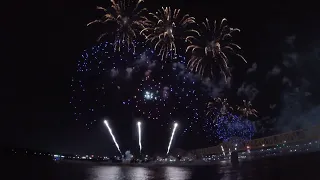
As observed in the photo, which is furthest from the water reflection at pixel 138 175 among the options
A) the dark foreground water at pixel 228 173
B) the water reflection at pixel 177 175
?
the water reflection at pixel 177 175

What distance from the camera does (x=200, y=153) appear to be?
57594mm

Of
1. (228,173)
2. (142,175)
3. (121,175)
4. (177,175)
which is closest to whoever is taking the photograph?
(228,173)

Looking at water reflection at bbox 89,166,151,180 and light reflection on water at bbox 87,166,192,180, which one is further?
water reflection at bbox 89,166,151,180

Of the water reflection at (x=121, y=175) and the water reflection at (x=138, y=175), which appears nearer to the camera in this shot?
the water reflection at (x=138, y=175)

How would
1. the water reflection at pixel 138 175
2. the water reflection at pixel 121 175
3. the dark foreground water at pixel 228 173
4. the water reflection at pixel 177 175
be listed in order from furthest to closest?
the water reflection at pixel 121 175 → the water reflection at pixel 138 175 → the water reflection at pixel 177 175 → the dark foreground water at pixel 228 173

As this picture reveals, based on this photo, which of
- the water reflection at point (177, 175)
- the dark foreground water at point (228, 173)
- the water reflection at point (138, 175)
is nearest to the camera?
the dark foreground water at point (228, 173)

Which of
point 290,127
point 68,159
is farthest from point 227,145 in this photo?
point 290,127

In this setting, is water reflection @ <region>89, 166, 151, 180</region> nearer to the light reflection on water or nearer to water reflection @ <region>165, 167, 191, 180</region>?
the light reflection on water

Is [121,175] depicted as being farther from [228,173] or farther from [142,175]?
[228,173]

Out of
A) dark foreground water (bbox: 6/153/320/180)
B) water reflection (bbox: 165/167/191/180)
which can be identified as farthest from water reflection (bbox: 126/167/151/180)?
water reflection (bbox: 165/167/191/180)

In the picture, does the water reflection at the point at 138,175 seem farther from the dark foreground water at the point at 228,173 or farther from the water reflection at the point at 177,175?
the water reflection at the point at 177,175

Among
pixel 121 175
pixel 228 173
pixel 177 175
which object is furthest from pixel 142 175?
pixel 228 173

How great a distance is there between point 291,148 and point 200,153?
70.7 ft

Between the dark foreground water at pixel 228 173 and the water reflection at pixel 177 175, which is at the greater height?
the dark foreground water at pixel 228 173
